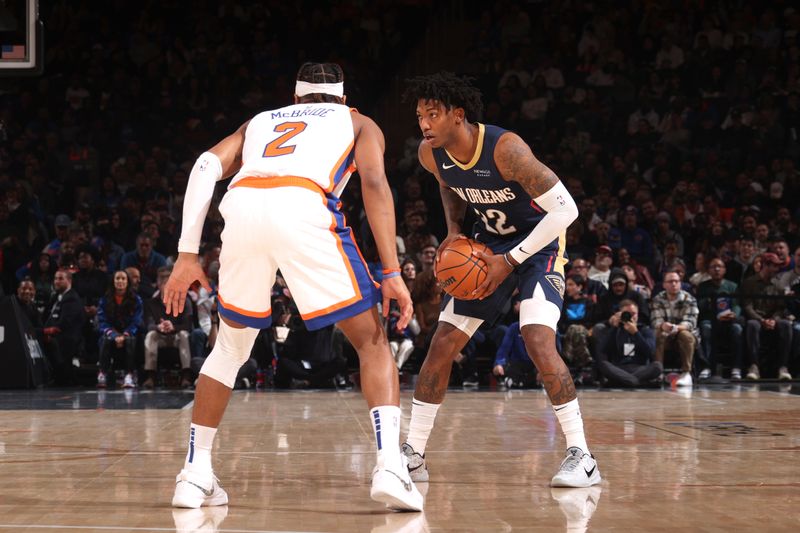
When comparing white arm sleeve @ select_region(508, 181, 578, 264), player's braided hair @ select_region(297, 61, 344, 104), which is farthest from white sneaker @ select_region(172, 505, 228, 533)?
white arm sleeve @ select_region(508, 181, 578, 264)

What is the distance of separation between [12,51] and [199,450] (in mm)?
5562

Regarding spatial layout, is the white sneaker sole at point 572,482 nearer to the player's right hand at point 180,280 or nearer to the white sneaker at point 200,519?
the white sneaker at point 200,519

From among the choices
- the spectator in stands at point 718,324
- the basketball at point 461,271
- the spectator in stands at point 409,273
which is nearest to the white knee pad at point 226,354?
the basketball at point 461,271

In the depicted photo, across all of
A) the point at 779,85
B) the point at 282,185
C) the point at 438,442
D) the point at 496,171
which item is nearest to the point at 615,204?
the point at 779,85

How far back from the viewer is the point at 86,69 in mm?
14805

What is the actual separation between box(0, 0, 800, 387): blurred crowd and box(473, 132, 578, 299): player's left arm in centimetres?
582

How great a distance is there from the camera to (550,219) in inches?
165

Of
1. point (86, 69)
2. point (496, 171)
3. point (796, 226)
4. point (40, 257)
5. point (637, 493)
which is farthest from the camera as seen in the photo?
point (86, 69)

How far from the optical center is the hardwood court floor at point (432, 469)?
10.7ft

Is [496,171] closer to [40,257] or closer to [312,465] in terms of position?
[312,465]

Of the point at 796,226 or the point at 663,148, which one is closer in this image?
the point at 796,226

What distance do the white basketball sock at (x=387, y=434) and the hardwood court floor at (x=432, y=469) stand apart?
18 centimetres

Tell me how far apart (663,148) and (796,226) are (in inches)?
84.0

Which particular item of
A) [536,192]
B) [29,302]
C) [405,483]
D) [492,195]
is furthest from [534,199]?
[29,302]
